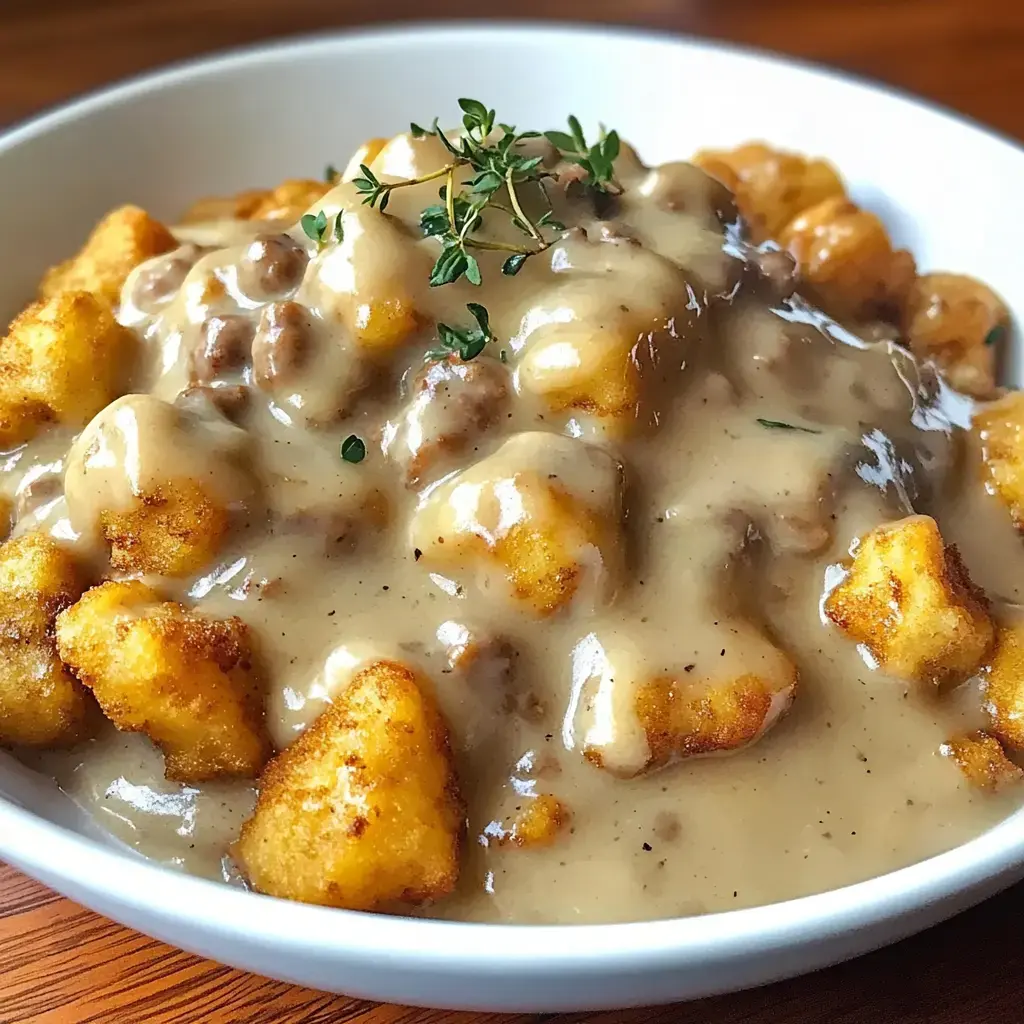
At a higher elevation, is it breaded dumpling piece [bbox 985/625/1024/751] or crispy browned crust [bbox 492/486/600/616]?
crispy browned crust [bbox 492/486/600/616]

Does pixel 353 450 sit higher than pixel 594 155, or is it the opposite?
pixel 594 155

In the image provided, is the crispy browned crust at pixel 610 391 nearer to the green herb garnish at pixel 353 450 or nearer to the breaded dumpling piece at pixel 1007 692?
the green herb garnish at pixel 353 450

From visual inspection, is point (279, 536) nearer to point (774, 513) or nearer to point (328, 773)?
point (328, 773)

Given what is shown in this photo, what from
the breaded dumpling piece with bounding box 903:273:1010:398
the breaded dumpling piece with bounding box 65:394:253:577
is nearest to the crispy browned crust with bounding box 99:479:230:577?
the breaded dumpling piece with bounding box 65:394:253:577

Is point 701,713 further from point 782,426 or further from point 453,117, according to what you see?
point 453,117

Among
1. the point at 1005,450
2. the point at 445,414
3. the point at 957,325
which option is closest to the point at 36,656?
the point at 445,414

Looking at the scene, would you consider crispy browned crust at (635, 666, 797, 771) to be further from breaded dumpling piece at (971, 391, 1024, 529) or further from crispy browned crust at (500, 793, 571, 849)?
breaded dumpling piece at (971, 391, 1024, 529)
